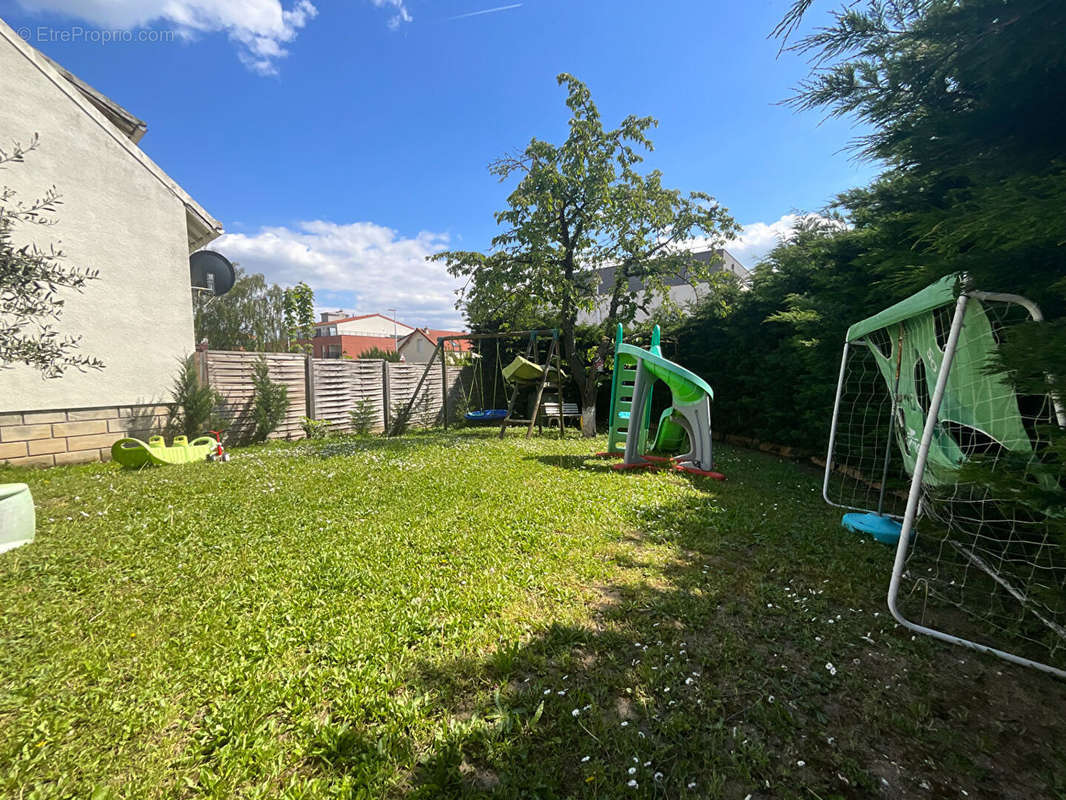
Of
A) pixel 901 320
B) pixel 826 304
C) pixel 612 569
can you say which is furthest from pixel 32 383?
pixel 826 304

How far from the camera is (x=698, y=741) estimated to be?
1552 millimetres

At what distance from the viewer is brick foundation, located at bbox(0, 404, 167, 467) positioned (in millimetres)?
6055

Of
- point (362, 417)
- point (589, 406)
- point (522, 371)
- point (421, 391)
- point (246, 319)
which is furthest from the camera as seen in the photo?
point (246, 319)

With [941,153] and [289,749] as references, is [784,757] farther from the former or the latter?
[941,153]

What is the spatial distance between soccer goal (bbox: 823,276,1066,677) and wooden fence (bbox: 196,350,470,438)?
946cm

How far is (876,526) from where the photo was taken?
11.9 feet

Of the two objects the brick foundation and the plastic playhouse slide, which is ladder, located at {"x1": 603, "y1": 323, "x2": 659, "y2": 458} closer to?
the plastic playhouse slide

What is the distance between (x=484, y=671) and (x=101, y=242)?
8.99 meters

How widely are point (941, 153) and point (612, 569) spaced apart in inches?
113

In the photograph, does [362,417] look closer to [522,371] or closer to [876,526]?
[522,371]

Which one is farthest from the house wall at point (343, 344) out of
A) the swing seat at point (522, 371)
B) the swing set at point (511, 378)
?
the swing seat at point (522, 371)

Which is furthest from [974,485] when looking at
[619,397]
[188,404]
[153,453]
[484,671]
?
[188,404]

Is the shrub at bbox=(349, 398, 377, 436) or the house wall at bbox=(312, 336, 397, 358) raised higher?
the house wall at bbox=(312, 336, 397, 358)

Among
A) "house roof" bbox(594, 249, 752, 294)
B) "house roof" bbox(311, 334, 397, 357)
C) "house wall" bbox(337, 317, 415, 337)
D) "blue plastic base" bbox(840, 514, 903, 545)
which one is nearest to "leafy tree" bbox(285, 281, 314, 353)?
"house roof" bbox(311, 334, 397, 357)
